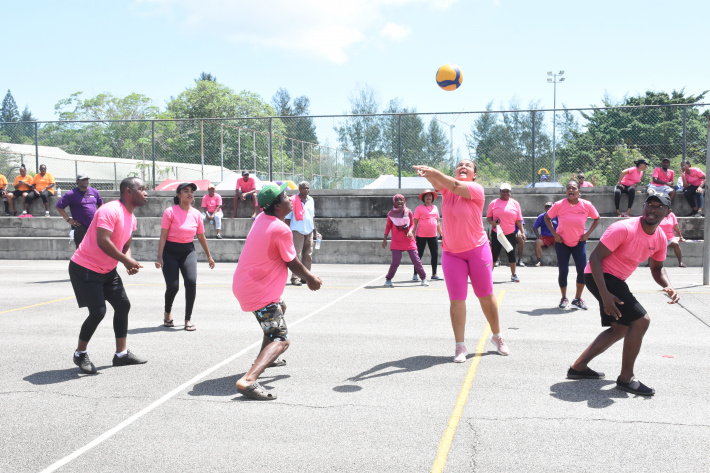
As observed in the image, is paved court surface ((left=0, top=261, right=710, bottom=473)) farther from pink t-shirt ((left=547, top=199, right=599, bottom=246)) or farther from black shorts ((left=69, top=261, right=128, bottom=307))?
pink t-shirt ((left=547, top=199, right=599, bottom=246))

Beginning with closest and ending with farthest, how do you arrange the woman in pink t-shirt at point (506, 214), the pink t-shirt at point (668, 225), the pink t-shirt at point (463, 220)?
the pink t-shirt at point (463, 220) < the woman in pink t-shirt at point (506, 214) < the pink t-shirt at point (668, 225)

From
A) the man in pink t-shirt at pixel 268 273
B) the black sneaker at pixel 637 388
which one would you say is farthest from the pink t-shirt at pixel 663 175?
→ the man in pink t-shirt at pixel 268 273

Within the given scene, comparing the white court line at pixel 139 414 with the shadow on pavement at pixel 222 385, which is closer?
the white court line at pixel 139 414

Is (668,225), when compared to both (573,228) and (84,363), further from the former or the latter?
(84,363)

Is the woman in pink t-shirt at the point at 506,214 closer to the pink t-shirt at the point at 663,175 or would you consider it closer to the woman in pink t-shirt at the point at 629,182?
the woman in pink t-shirt at the point at 629,182

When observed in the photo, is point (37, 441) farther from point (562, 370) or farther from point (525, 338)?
point (525, 338)

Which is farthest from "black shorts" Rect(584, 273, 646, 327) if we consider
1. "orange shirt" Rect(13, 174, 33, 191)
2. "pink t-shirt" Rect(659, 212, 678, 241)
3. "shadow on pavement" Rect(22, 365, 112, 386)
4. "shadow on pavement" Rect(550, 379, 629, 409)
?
"orange shirt" Rect(13, 174, 33, 191)

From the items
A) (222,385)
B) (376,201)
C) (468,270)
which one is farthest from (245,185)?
(222,385)

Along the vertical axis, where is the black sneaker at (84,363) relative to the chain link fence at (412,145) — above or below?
below

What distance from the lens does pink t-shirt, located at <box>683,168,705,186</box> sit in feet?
56.1

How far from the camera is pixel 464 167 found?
254 inches

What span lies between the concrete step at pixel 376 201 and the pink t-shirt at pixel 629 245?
1338cm

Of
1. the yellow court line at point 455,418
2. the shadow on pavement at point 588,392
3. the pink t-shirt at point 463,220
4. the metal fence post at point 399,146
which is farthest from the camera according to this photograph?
the metal fence post at point 399,146

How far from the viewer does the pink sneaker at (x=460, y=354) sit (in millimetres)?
6332
